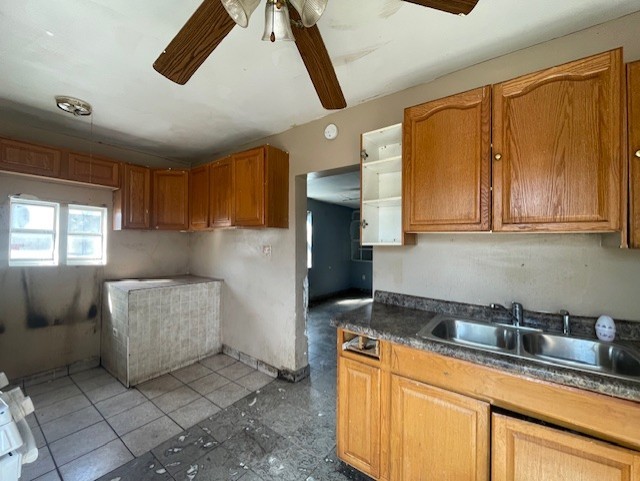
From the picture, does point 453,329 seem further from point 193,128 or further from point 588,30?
point 193,128

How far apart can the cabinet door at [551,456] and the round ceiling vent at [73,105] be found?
3.33m

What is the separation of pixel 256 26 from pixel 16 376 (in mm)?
3569

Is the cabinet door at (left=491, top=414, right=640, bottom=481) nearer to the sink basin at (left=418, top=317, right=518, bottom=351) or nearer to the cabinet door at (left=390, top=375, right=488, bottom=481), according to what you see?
the cabinet door at (left=390, top=375, right=488, bottom=481)

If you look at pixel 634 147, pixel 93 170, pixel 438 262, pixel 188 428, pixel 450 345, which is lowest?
pixel 188 428

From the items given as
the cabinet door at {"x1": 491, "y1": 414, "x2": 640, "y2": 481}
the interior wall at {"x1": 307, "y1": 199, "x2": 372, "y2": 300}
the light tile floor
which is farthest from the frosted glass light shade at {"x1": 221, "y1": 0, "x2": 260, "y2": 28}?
the interior wall at {"x1": 307, "y1": 199, "x2": 372, "y2": 300}

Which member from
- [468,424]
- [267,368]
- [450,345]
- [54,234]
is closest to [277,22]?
[450,345]

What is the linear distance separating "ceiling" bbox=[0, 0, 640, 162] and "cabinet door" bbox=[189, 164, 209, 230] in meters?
0.69

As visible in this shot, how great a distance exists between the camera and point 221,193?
278 cm

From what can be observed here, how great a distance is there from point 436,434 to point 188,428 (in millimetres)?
1720

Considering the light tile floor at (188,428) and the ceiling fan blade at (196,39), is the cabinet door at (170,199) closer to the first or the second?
the light tile floor at (188,428)

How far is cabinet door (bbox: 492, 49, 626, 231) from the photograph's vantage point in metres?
1.12

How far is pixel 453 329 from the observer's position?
1615 mm

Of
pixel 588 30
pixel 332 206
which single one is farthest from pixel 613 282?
pixel 332 206

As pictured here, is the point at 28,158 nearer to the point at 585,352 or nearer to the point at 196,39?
the point at 196,39
